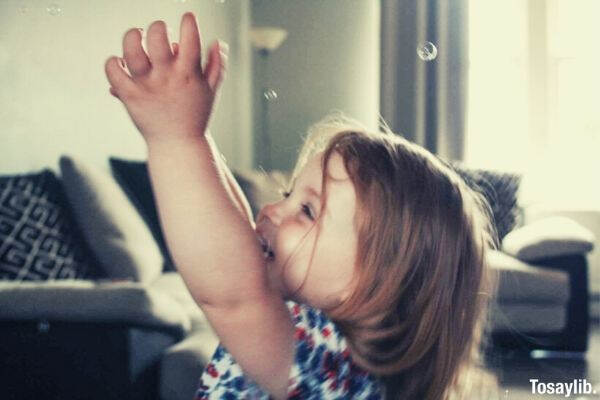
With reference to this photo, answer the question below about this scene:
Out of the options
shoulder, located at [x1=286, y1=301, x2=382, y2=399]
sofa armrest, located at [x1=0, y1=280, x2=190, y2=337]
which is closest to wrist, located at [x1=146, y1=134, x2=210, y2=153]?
shoulder, located at [x1=286, y1=301, x2=382, y2=399]

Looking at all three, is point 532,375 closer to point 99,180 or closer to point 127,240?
point 127,240

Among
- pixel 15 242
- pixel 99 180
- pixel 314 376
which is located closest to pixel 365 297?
pixel 314 376

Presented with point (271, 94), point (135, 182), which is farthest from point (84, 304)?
point (135, 182)

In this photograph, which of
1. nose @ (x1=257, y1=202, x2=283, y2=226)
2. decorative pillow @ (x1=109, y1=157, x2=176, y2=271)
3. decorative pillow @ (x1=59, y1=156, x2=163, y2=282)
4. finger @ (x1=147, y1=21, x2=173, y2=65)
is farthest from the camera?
decorative pillow @ (x1=109, y1=157, x2=176, y2=271)

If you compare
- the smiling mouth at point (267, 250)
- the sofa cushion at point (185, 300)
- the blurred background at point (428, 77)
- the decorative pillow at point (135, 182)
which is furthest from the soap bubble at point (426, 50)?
the decorative pillow at point (135, 182)

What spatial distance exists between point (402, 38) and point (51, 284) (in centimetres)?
41

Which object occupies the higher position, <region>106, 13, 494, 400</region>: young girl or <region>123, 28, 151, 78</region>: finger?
<region>123, 28, 151, 78</region>: finger

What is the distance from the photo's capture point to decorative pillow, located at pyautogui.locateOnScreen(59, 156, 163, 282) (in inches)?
41.9

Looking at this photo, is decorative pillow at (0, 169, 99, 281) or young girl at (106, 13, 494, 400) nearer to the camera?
young girl at (106, 13, 494, 400)

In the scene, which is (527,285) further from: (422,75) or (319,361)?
(319,361)

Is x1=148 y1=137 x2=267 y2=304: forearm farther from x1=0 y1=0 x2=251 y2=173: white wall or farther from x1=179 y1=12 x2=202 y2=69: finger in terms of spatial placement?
x1=0 y1=0 x2=251 y2=173: white wall

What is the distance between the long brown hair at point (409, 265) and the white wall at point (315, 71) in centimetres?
10

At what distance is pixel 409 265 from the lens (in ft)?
1.12

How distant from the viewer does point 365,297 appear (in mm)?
337
